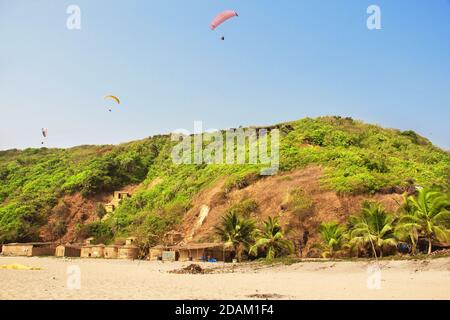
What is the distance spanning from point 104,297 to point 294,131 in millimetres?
65703

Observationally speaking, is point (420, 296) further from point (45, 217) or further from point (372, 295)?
point (45, 217)

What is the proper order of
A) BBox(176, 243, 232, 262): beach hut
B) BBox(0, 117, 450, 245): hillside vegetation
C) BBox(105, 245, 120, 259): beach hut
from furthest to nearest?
BBox(0, 117, 450, 245): hillside vegetation < BBox(105, 245, 120, 259): beach hut < BBox(176, 243, 232, 262): beach hut

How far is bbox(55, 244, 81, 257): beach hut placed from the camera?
51.3 meters

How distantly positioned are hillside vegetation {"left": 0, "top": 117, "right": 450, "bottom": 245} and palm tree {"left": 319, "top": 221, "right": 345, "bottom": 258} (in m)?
12.6

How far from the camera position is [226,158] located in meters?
72.8

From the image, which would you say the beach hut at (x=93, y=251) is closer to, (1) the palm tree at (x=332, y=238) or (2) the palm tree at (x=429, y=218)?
(1) the palm tree at (x=332, y=238)

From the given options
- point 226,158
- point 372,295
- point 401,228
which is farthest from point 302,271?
point 226,158

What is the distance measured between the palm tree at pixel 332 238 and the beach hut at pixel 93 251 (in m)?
26.4

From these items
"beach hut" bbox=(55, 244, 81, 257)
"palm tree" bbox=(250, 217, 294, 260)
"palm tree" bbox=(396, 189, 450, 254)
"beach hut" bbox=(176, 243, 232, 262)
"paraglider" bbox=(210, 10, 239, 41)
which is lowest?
"beach hut" bbox=(55, 244, 81, 257)

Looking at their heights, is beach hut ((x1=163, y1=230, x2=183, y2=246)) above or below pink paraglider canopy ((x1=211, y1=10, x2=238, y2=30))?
below

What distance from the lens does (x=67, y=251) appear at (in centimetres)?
5184

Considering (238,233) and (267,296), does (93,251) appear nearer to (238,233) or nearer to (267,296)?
(238,233)

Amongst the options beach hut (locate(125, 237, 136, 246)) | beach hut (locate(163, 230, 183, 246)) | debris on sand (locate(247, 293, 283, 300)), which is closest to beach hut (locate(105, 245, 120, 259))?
beach hut (locate(125, 237, 136, 246))

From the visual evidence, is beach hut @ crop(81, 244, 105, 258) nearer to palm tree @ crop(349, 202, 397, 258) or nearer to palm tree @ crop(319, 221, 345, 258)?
palm tree @ crop(319, 221, 345, 258)
